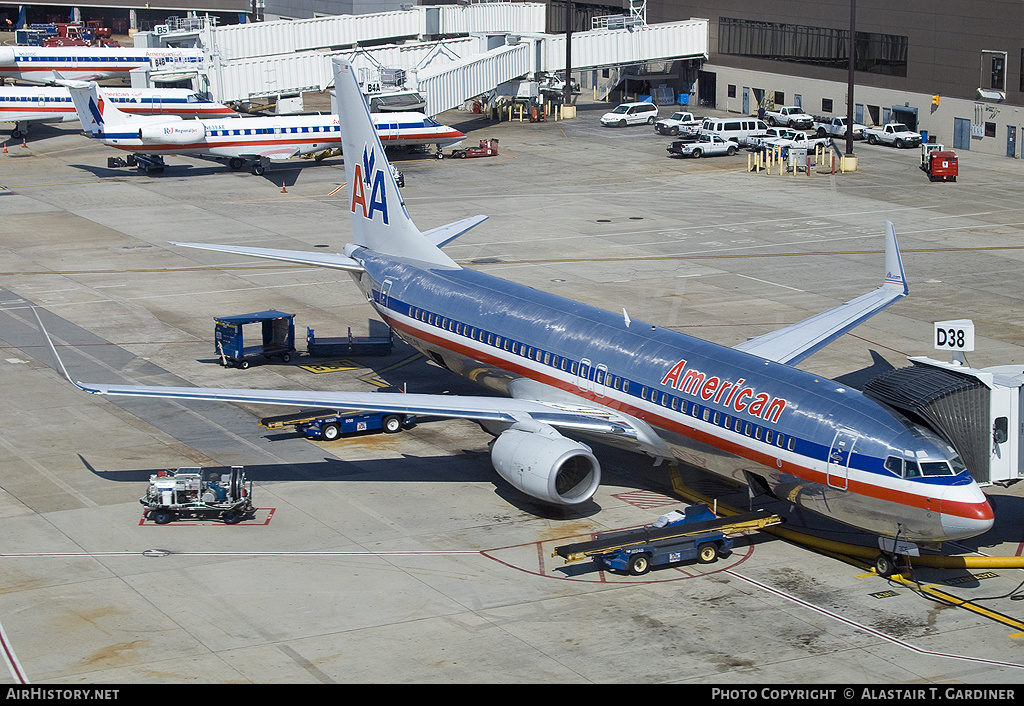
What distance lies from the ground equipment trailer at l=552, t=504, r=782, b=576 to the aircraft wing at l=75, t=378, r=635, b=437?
A: 418 cm

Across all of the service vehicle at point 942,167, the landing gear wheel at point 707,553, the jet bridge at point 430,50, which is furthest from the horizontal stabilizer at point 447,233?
the jet bridge at point 430,50

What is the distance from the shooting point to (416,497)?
37781mm

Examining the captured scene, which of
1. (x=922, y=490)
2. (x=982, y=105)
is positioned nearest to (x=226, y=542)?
(x=922, y=490)

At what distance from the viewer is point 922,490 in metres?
30.4

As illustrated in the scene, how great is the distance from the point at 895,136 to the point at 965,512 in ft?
266

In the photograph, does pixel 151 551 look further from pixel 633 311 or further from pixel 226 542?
pixel 633 311

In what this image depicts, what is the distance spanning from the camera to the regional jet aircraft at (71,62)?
128 metres

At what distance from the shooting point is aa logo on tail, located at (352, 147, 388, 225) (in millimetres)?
47406

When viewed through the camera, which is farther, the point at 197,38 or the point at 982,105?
the point at 197,38

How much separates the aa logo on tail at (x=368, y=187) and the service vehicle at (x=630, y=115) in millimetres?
71290

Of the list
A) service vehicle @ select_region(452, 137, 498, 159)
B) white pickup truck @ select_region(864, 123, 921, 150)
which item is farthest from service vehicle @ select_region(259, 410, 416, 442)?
white pickup truck @ select_region(864, 123, 921, 150)

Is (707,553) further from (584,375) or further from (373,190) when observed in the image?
(373,190)

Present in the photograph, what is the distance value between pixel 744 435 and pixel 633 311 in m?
24.1

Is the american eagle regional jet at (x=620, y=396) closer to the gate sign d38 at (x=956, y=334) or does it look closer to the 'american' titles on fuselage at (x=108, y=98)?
the gate sign d38 at (x=956, y=334)
